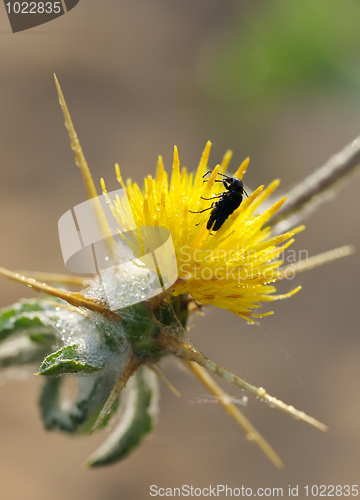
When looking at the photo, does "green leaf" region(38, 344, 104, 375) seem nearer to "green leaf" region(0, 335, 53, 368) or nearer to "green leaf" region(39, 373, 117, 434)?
"green leaf" region(39, 373, 117, 434)

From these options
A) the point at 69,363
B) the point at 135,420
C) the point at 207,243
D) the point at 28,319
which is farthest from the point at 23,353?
the point at 207,243

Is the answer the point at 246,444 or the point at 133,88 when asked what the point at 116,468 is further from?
the point at 133,88

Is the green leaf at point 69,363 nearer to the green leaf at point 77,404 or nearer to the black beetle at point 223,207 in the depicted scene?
the green leaf at point 77,404

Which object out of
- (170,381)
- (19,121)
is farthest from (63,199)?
(170,381)

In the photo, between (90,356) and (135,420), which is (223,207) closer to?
(90,356)

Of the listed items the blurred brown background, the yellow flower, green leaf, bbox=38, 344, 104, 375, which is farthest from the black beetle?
the blurred brown background
